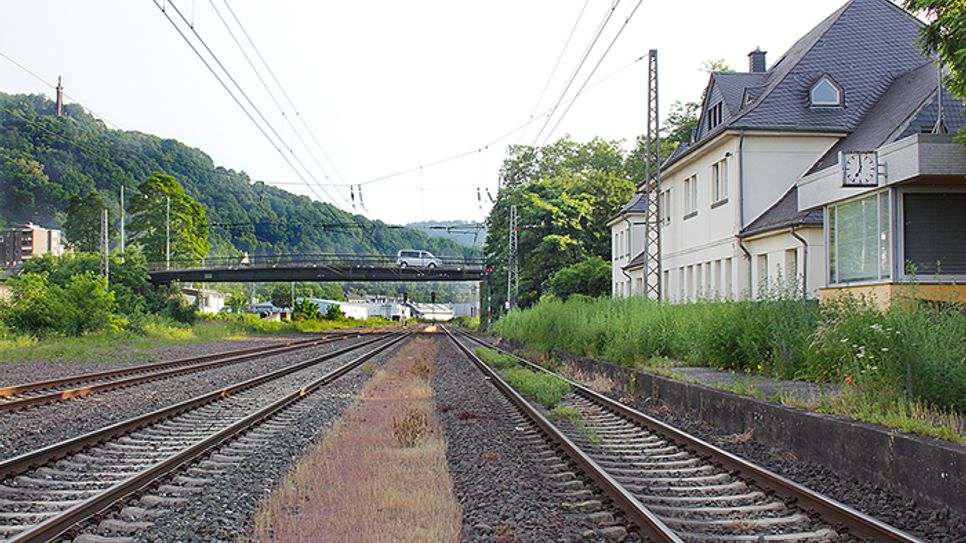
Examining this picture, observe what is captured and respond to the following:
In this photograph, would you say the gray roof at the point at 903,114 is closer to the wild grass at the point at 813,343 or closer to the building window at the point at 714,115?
the building window at the point at 714,115

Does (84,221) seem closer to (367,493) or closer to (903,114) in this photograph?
(903,114)

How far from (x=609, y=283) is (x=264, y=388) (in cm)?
3633

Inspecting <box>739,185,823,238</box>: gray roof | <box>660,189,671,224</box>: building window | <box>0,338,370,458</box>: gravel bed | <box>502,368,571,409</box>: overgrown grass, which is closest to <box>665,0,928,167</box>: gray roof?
<box>739,185,823,238</box>: gray roof

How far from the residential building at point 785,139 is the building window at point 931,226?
6.77 meters

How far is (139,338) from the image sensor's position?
40.1 meters

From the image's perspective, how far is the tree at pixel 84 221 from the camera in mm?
85438

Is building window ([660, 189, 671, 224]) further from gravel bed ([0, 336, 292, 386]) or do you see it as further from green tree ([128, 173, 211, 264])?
green tree ([128, 173, 211, 264])

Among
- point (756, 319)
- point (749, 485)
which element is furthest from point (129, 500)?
point (756, 319)

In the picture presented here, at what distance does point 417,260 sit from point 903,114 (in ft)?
184

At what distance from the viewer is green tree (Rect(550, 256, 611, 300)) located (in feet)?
170

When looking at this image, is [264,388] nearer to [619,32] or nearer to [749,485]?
[619,32]

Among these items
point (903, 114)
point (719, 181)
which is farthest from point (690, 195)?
point (903, 114)

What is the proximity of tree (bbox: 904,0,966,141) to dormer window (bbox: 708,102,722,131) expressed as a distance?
781 inches

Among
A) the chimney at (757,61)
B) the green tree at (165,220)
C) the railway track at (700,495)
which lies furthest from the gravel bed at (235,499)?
the green tree at (165,220)
